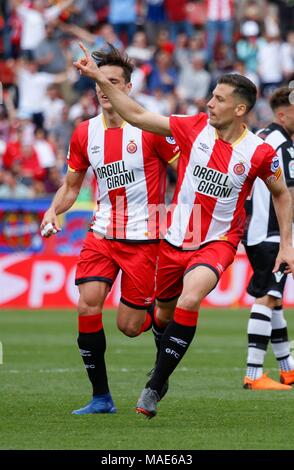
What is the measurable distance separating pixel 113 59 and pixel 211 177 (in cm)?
121

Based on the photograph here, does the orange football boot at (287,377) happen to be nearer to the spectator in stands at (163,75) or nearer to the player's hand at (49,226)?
the player's hand at (49,226)

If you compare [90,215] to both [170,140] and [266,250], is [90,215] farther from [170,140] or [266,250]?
[170,140]

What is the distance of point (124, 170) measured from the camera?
884 centimetres

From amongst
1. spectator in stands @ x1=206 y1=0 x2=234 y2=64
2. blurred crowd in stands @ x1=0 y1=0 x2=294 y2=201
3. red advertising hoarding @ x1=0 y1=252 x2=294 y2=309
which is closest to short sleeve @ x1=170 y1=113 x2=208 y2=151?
red advertising hoarding @ x1=0 y1=252 x2=294 y2=309

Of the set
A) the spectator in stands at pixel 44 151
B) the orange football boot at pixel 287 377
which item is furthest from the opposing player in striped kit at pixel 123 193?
the spectator in stands at pixel 44 151

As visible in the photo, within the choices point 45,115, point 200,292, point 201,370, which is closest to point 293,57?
point 45,115

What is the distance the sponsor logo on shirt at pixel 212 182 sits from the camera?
8.32 meters

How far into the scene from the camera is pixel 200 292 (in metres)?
7.93

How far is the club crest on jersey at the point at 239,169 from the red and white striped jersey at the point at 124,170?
0.63m

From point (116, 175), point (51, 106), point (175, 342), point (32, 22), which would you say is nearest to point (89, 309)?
point (175, 342)
